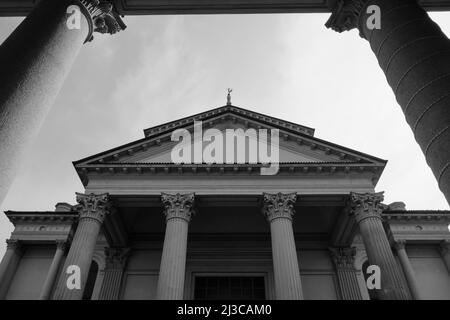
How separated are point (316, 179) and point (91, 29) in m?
13.5

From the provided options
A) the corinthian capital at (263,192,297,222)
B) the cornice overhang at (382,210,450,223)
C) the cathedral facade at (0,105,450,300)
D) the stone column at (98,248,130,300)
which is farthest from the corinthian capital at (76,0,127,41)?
the cornice overhang at (382,210,450,223)

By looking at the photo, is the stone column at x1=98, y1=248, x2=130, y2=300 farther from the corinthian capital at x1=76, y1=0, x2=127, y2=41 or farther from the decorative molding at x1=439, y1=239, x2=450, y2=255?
the decorative molding at x1=439, y1=239, x2=450, y2=255

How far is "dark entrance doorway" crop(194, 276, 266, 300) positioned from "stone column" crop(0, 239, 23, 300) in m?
10.8

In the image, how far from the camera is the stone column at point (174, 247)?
44.1 feet

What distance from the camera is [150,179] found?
17484mm

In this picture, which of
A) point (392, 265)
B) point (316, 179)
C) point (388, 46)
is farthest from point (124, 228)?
point (388, 46)

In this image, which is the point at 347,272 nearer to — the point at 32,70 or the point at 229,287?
the point at 229,287

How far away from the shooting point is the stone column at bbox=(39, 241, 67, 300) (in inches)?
740

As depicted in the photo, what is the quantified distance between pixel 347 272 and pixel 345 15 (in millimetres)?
15708

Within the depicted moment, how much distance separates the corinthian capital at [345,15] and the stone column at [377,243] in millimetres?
10373

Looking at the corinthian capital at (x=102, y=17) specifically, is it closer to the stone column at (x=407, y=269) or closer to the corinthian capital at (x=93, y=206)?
the corinthian capital at (x=93, y=206)
